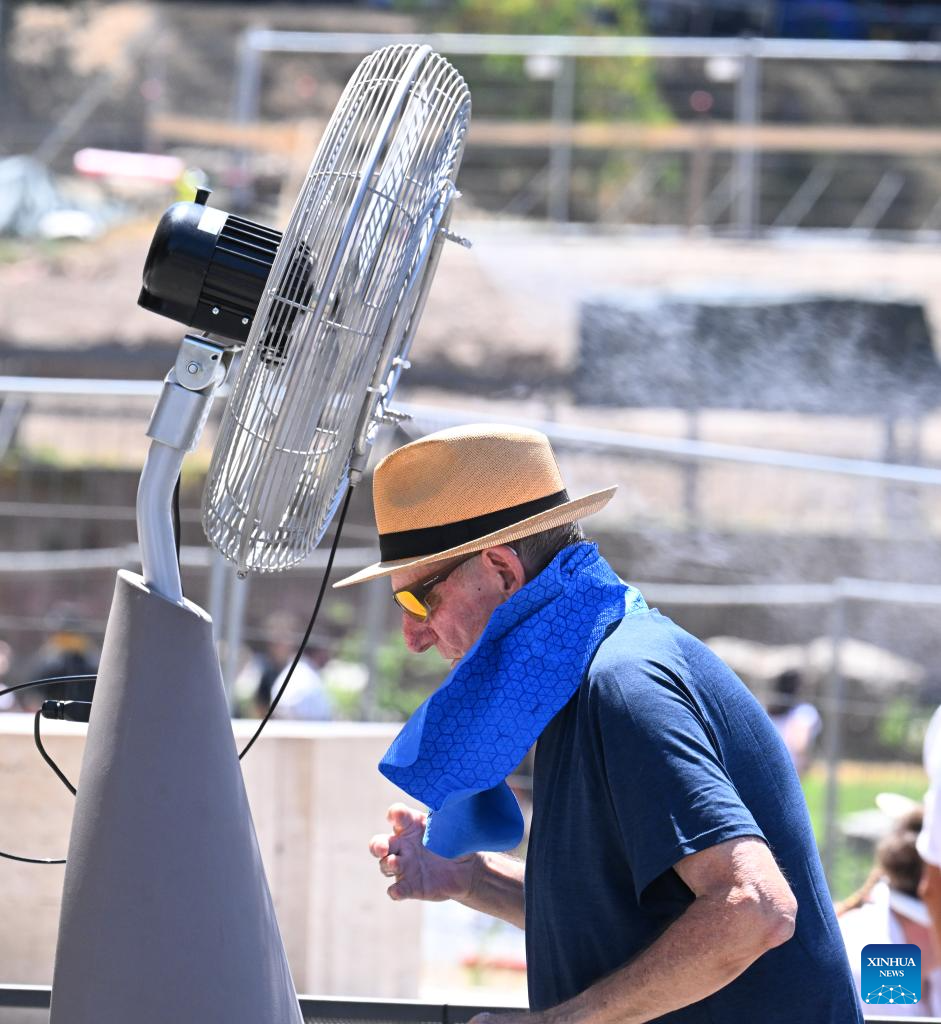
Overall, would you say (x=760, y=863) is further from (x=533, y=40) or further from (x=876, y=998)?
(x=533, y=40)

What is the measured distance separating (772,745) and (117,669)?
2.61 ft

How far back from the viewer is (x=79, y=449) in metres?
8.34

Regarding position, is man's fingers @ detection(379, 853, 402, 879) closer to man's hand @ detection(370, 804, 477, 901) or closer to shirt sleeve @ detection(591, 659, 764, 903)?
man's hand @ detection(370, 804, 477, 901)

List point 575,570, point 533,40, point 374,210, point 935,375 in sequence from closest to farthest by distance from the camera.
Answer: point 374,210 → point 575,570 → point 935,375 → point 533,40

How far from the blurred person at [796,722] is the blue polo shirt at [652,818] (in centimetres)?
440

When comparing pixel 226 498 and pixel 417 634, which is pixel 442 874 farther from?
pixel 226 498

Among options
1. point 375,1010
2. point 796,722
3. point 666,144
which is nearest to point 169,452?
point 375,1010

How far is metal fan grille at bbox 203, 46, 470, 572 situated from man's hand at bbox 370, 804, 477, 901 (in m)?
0.50

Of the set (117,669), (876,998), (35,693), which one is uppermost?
(117,669)

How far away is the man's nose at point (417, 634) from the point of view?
76.7 inches

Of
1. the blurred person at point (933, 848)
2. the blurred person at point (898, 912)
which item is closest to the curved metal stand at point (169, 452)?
the blurred person at point (898, 912)

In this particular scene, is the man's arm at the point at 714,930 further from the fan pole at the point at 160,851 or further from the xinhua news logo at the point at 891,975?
the xinhua news logo at the point at 891,975

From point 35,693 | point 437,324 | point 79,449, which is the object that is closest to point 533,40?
point 437,324

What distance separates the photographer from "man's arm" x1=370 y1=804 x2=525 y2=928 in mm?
2066
